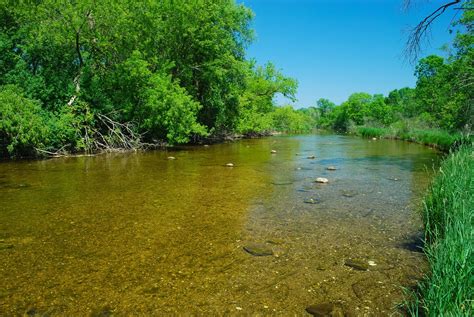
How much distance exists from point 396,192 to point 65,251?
364 inches

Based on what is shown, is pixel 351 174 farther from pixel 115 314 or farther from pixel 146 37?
pixel 146 37

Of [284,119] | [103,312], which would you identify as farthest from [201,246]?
[284,119]

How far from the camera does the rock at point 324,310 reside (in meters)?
3.80

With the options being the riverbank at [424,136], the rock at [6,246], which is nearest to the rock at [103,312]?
the rock at [6,246]

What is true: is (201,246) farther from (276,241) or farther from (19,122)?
(19,122)

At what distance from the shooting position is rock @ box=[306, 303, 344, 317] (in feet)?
12.5

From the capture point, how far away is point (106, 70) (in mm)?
23594

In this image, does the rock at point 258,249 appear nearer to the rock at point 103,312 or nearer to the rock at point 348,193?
the rock at point 103,312

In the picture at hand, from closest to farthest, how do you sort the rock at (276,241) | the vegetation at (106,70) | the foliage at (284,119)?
the rock at (276,241) < the vegetation at (106,70) < the foliage at (284,119)

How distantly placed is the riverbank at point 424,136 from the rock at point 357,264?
469 inches

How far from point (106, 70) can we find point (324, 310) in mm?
23756

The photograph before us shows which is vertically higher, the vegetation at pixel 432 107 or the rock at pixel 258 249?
the vegetation at pixel 432 107

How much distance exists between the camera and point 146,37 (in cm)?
2438

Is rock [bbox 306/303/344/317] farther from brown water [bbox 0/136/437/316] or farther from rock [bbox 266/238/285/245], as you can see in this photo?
rock [bbox 266/238/285/245]
